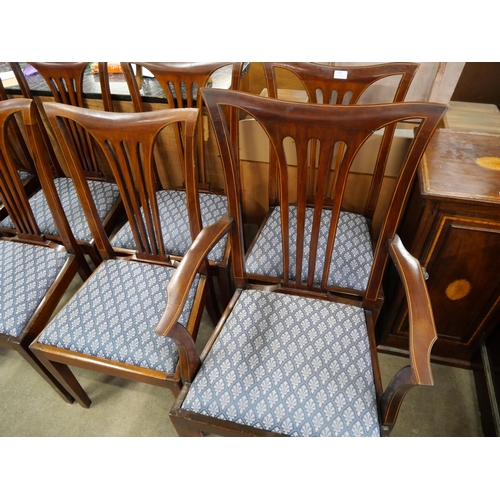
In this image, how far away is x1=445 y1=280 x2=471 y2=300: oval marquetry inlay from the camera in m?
1.06

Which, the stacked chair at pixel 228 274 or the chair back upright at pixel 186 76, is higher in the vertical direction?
the chair back upright at pixel 186 76

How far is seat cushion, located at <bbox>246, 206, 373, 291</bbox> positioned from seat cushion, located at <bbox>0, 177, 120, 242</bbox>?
67 centimetres

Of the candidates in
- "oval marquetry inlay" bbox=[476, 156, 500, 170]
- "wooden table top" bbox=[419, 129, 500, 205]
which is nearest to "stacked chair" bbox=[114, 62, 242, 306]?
"wooden table top" bbox=[419, 129, 500, 205]

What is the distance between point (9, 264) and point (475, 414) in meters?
1.70

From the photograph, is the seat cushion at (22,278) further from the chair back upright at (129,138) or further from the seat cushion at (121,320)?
the chair back upright at (129,138)

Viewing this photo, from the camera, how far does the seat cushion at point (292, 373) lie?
2.45 ft

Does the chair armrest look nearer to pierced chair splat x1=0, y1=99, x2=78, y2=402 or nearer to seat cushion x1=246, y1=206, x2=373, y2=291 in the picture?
seat cushion x1=246, y1=206, x2=373, y2=291

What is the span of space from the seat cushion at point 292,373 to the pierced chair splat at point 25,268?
1.96 feet

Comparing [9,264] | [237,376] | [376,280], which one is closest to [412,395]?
[376,280]

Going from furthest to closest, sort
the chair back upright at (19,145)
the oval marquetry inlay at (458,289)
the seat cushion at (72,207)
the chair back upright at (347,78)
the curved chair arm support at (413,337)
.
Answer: the chair back upright at (19,145), the seat cushion at (72,207), the oval marquetry inlay at (458,289), the chair back upright at (347,78), the curved chair arm support at (413,337)

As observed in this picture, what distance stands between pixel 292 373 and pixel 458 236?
0.60 meters

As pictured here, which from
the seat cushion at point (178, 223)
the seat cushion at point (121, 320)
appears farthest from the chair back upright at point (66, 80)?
the seat cushion at point (121, 320)
